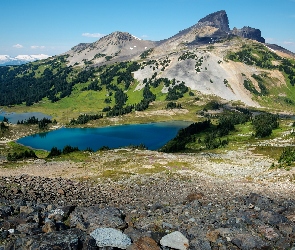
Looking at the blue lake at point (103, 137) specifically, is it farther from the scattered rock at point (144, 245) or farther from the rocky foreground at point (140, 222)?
the scattered rock at point (144, 245)

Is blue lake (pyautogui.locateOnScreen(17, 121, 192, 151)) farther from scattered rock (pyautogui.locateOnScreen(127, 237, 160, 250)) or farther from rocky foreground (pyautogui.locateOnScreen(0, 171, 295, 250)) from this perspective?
scattered rock (pyautogui.locateOnScreen(127, 237, 160, 250))

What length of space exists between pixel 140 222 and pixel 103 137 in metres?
152

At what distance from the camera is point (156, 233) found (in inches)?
765

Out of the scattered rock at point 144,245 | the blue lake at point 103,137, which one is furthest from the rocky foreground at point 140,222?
the blue lake at point 103,137

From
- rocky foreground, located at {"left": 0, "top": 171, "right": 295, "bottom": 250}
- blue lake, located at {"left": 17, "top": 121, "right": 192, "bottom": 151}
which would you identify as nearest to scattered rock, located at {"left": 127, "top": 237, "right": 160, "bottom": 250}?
rocky foreground, located at {"left": 0, "top": 171, "right": 295, "bottom": 250}

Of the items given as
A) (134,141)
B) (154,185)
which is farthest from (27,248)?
(134,141)

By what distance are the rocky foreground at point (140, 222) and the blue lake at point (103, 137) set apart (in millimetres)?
113045

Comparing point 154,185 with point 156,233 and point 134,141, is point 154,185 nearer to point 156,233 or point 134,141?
point 156,233

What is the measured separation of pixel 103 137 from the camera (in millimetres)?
172250

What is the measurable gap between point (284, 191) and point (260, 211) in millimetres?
13404

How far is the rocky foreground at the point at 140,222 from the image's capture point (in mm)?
17594

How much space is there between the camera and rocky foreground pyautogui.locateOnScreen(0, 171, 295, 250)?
57.7 feet

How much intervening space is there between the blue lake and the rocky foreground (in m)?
113

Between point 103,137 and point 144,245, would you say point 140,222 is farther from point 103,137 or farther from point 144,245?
point 103,137
